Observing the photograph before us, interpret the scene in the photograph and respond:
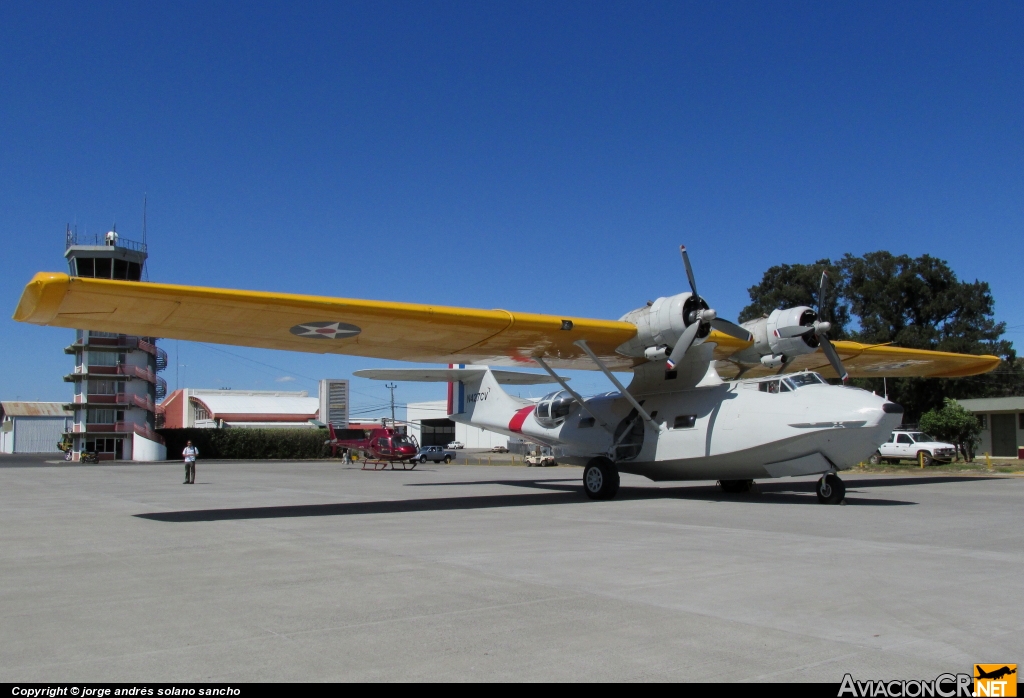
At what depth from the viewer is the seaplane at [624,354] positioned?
12.0m

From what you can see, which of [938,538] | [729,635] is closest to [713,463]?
[938,538]

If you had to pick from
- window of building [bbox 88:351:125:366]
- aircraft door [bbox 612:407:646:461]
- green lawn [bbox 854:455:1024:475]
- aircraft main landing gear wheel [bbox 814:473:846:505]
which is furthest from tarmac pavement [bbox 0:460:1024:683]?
window of building [bbox 88:351:125:366]

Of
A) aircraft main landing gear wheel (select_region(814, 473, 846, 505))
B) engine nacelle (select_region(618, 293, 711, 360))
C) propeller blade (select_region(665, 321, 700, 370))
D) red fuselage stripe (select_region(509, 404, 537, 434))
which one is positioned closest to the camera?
aircraft main landing gear wheel (select_region(814, 473, 846, 505))

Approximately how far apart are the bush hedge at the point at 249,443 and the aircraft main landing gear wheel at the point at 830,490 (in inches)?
1749

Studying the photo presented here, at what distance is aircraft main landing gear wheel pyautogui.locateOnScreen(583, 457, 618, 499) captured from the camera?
16.3 m

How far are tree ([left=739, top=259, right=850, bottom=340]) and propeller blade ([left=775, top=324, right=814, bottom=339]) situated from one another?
41.5m

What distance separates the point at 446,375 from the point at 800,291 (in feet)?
143

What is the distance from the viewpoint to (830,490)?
574 inches

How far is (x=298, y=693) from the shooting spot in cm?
382

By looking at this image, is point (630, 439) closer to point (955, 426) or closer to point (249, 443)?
point (955, 426)

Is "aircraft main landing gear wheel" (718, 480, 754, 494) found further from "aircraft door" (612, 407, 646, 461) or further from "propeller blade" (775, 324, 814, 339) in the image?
"propeller blade" (775, 324, 814, 339)

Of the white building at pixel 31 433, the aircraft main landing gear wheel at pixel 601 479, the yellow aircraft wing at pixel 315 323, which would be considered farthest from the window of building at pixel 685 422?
the white building at pixel 31 433

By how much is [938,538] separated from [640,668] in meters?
7.09

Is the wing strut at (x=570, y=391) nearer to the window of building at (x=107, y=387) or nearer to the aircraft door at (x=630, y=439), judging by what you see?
the aircraft door at (x=630, y=439)
